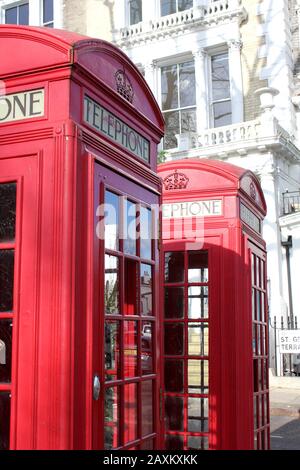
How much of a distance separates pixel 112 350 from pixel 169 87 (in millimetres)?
14084

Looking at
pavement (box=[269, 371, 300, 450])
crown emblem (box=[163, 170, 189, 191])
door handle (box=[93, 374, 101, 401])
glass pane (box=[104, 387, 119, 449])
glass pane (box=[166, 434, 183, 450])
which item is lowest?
pavement (box=[269, 371, 300, 450])

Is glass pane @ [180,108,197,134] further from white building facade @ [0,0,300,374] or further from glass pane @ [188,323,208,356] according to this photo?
glass pane @ [188,323,208,356]

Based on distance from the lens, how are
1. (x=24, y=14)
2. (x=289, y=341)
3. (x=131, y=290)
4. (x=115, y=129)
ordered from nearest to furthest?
(x=115, y=129), (x=131, y=290), (x=289, y=341), (x=24, y=14)

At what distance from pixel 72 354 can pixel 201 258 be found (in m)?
2.50

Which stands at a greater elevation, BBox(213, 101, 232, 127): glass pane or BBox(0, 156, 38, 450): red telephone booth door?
BBox(213, 101, 232, 127): glass pane

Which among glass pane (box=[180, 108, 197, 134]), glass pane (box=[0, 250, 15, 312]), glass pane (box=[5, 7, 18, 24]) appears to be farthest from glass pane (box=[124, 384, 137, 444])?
glass pane (box=[5, 7, 18, 24])

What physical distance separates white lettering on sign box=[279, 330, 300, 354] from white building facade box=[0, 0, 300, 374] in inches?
39.2

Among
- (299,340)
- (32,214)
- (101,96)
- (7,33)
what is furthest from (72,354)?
(299,340)

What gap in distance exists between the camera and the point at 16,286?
7.23 ft

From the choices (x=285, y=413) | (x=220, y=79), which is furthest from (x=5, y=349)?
(x=220, y=79)

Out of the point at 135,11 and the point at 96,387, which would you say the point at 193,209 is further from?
the point at 135,11

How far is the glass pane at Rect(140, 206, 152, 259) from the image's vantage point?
2879mm

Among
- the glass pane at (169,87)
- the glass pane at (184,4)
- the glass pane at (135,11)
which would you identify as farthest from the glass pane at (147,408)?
the glass pane at (135,11)

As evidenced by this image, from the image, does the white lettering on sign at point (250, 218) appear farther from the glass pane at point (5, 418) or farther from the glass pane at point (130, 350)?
the glass pane at point (5, 418)
